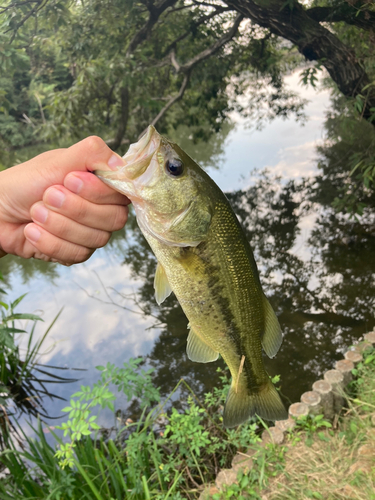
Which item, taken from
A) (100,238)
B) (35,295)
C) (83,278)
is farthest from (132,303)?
(100,238)

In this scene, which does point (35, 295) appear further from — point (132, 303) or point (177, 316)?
point (177, 316)

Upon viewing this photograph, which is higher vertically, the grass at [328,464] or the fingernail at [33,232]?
the fingernail at [33,232]

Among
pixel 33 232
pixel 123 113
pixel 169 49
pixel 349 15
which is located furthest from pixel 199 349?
pixel 169 49

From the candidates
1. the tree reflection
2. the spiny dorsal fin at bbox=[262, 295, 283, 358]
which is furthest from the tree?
the spiny dorsal fin at bbox=[262, 295, 283, 358]

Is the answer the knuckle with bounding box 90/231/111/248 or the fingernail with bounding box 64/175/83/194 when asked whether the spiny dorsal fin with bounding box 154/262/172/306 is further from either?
the fingernail with bounding box 64/175/83/194

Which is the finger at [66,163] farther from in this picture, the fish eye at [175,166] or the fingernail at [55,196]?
the fish eye at [175,166]

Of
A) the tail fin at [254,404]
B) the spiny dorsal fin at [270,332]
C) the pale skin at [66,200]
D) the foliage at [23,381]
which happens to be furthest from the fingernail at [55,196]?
the foliage at [23,381]

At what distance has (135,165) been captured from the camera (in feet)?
4.05

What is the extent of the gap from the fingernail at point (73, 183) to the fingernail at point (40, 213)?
16 centimetres

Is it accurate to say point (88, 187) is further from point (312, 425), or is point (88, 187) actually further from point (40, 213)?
point (312, 425)

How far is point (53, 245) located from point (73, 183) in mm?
306

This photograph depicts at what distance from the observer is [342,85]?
4859 millimetres

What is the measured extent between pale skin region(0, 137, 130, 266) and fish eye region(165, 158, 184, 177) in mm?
197

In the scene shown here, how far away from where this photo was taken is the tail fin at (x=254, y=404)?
1540 mm
